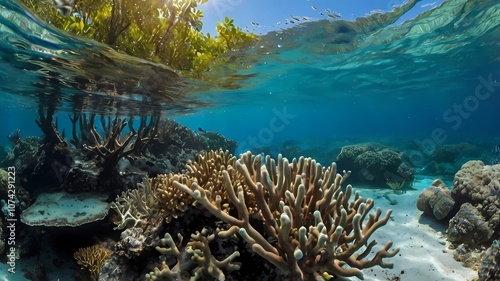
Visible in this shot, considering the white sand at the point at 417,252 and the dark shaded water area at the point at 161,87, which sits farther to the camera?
the dark shaded water area at the point at 161,87

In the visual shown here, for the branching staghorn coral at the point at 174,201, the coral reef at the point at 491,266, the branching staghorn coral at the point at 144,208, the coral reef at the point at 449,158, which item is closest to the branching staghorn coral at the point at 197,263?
the branching staghorn coral at the point at 174,201

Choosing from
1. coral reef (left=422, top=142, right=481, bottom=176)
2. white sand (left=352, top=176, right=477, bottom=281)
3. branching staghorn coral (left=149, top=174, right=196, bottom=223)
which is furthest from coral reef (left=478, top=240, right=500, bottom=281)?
coral reef (left=422, top=142, right=481, bottom=176)

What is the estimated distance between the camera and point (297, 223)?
3.12m

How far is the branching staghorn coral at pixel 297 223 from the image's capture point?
2.78m

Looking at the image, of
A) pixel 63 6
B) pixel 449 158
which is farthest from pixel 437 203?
pixel 449 158

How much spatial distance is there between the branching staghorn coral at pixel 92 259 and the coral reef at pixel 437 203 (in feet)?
25.8

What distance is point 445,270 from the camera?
554 centimetres

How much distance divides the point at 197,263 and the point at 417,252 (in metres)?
5.30

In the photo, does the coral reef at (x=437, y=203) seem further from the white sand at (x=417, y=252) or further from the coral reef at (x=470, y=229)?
the coral reef at (x=470, y=229)

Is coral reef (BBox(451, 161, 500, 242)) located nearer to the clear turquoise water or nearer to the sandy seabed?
the sandy seabed

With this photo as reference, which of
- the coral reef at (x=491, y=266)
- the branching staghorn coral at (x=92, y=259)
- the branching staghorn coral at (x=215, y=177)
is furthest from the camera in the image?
the branching staghorn coral at (x=92, y=259)

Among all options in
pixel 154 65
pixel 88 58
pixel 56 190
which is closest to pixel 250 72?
pixel 154 65

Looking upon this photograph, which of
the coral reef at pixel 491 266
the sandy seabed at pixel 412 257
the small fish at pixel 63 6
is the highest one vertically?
the small fish at pixel 63 6

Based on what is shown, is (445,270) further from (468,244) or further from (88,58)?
(88,58)
